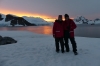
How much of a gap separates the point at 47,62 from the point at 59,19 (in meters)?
2.57

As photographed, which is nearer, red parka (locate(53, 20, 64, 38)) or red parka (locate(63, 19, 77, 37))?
red parka (locate(63, 19, 77, 37))

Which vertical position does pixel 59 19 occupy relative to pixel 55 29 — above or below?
above

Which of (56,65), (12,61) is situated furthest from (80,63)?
(12,61)

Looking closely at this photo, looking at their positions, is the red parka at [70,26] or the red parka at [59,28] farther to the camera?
the red parka at [59,28]

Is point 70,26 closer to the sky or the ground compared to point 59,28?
closer to the sky

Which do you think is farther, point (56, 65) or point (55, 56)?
point (55, 56)

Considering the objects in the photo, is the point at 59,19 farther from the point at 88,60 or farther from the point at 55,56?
the point at 88,60

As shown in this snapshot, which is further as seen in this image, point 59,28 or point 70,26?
point 59,28

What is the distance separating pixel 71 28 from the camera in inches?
338

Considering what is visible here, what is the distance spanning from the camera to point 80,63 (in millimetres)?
7191

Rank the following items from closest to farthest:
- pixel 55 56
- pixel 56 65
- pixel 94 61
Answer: pixel 56 65 < pixel 94 61 < pixel 55 56

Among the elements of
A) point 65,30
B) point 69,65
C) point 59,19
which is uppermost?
point 59,19

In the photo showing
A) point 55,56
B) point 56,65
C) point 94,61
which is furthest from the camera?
point 55,56

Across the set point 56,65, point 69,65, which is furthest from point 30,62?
point 69,65
